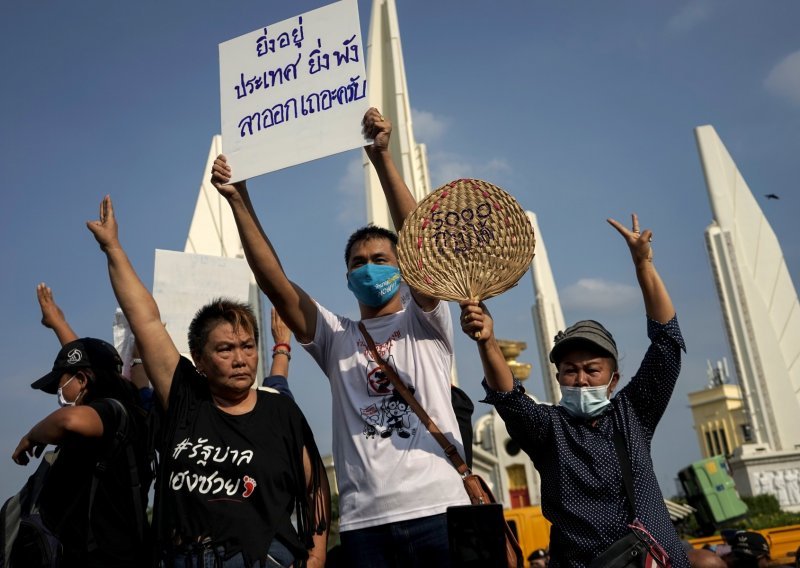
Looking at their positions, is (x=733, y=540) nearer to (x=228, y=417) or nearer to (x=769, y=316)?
(x=228, y=417)

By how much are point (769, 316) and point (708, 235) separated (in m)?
2.65

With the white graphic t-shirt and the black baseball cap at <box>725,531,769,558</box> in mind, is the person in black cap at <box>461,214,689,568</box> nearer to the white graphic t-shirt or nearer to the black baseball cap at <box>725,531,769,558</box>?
the white graphic t-shirt

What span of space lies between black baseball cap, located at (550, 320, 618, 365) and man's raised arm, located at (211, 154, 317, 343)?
3.34 feet

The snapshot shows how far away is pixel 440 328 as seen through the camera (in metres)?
3.12

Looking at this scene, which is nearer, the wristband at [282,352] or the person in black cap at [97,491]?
the person in black cap at [97,491]

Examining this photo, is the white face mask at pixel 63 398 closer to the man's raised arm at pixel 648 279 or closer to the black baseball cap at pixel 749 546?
the man's raised arm at pixel 648 279

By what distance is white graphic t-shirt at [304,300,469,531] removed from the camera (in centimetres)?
278

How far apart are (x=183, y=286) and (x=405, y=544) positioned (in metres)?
2.75

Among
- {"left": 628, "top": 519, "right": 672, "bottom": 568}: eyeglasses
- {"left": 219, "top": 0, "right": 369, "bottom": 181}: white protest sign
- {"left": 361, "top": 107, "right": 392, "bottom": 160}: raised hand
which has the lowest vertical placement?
{"left": 628, "top": 519, "right": 672, "bottom": 568}: eyeglasses

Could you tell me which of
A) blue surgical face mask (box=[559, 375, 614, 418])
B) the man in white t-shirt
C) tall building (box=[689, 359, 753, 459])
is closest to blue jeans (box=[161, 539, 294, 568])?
the man in white t-shirt

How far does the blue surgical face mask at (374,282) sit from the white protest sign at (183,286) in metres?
1.82

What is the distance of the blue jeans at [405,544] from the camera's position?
2.71 meters

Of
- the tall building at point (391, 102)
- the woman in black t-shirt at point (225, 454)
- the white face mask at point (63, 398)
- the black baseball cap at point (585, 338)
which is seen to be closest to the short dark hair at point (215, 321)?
the woman in black t-shirt at point (225, 454)

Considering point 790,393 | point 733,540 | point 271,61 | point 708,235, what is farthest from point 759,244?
point 271,61
